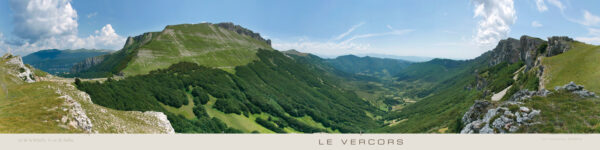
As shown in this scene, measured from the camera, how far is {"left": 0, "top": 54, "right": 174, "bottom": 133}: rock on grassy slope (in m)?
21.5

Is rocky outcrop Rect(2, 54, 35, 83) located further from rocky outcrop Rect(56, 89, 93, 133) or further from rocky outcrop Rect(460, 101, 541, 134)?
rocky outcrop Rect(460, 101, 541, 134)

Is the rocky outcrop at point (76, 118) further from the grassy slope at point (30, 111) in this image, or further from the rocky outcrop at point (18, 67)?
the rocky outcrop at point (18, 67)

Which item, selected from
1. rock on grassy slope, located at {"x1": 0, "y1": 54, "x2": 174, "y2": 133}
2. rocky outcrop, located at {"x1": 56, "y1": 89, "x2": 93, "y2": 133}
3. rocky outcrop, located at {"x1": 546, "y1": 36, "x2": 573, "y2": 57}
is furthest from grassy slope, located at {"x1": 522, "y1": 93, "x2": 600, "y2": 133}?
rocky outcrop, located at {"x1": 546, "y1": 36, "x2": 573, "y2": 57}

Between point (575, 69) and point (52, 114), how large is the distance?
3504 inches

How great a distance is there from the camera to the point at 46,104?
987 inches

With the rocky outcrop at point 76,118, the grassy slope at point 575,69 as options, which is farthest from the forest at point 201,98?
the grassy slope at point 575,69

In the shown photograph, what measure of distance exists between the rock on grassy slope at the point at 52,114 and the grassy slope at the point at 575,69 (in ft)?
226

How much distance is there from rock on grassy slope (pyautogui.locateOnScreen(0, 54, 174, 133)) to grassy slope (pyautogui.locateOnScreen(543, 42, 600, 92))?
6887 centimetres

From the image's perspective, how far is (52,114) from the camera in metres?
23.0

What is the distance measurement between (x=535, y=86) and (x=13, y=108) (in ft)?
310

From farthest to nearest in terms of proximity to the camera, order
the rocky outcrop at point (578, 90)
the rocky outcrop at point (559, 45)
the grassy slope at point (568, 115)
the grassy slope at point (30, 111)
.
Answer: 1. the rocky outcrop at point (559, 45)
2. the rocky outcrop at point (578, 90)
3. the grassy slope at point (30, 111)
4. the grassy slope at point (568, 115)

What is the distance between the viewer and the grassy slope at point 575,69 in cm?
4790
